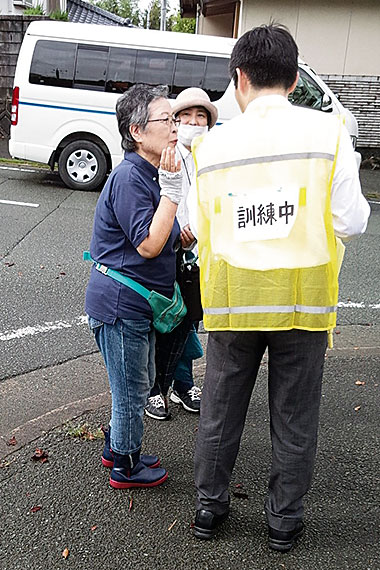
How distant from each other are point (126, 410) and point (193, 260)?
2.80 ft

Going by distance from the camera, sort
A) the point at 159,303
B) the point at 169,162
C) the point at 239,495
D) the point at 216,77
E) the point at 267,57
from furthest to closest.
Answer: the point at 216,77, the point at 239,495, the point at 159,303, the point at 169,162, the point at 267,57

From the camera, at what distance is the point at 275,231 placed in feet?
7.17

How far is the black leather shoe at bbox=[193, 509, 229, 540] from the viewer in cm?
264

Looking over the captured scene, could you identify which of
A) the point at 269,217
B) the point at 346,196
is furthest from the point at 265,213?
the point at 346,196

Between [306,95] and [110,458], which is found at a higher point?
[306,95]

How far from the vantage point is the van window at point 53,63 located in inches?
389

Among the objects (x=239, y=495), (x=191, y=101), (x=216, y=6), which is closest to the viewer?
(x=239, y=495)

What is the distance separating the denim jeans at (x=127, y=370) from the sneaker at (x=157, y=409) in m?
0.70

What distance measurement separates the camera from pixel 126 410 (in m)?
2.80

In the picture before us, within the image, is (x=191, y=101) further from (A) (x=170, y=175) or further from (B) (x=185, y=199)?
(A) (x=170, y=175)

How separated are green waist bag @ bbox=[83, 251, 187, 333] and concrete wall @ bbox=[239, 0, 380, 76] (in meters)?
12.8

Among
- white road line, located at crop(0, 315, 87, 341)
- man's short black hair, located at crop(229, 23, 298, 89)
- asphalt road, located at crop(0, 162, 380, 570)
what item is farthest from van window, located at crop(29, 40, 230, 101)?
man's short black hair, located at crop(229, 23, 298, 89)

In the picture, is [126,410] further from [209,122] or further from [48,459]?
[209,122]

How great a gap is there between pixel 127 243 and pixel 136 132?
45 centimetres
